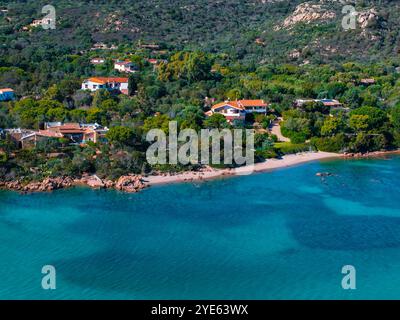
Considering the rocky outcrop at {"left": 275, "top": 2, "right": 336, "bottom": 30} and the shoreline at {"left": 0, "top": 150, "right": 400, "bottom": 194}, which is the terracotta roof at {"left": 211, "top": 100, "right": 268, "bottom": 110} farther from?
the rocky outcrop at {"left": 275, "top": 2, "right": 336, "bottom": 30}

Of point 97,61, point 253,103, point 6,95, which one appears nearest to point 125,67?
point 97,61

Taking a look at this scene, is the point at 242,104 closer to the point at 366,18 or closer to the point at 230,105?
the point at 230,105

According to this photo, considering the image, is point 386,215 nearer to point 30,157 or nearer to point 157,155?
point 157,155

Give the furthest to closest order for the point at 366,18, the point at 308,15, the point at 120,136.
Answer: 1. the point at 308,15
2. the point at 366,18
3. the point at 120,136

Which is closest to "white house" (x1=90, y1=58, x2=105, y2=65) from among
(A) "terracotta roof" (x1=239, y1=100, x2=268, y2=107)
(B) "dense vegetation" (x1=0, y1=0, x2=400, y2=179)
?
(B) "dense vegetation" (x1=0, y1=0, x2=400, y2=179)

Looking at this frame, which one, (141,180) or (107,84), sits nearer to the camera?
(141,180)

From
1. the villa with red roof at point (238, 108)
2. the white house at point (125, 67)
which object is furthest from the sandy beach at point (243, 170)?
the white house at point (125, 67)
